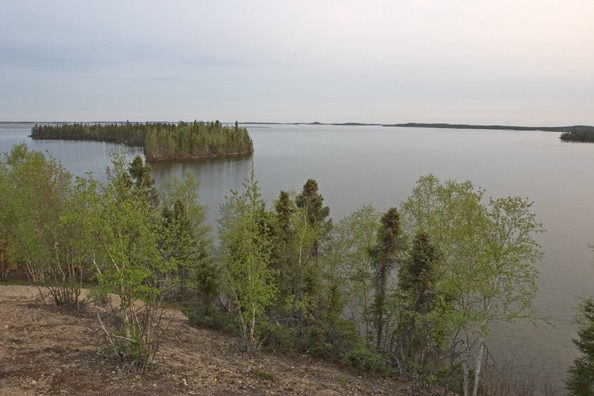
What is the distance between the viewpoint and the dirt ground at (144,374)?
10703 mm

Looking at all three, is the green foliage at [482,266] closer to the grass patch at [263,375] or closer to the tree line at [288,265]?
the tree line at [288,265]

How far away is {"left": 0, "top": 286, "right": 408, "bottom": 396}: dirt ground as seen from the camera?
35.1 ft

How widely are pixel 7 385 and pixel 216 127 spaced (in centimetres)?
12712

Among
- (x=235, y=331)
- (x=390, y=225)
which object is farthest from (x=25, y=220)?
(x=390, y=225)

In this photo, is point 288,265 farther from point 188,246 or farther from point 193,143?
point 193,143

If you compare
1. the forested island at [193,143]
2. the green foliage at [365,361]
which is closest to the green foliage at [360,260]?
the green foliage at [365,361]

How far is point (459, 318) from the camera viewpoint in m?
14.8

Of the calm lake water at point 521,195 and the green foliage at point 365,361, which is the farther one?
the calm lake water at point 521,195

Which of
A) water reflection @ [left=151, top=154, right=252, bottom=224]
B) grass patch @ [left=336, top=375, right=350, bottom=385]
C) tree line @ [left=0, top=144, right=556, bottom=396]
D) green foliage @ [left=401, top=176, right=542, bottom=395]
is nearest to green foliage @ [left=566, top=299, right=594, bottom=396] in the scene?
tree line @ [left=0, top=144, right=556, bottom=396]

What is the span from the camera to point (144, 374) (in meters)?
11.6

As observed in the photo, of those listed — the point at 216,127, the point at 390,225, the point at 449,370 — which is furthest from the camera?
the point at 216,127

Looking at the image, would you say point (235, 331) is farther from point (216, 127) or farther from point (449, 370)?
point (216, 127)

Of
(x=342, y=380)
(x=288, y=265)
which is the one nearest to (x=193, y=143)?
(x=288, y=265)

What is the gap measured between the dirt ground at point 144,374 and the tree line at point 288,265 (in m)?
0.71
